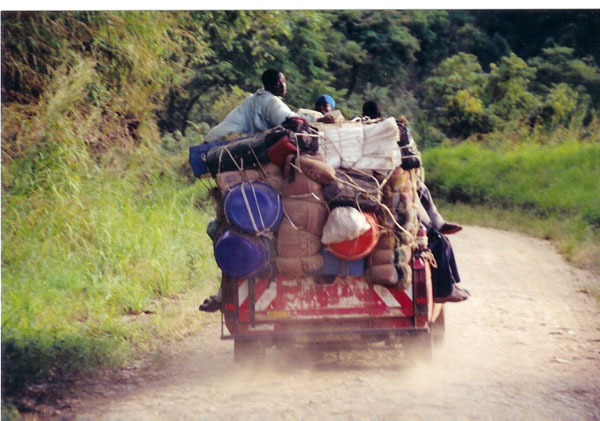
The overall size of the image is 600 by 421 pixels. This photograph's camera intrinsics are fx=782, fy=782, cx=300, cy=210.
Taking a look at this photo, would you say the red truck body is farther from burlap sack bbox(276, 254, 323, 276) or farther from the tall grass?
the tall grass

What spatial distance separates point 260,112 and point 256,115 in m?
0.05

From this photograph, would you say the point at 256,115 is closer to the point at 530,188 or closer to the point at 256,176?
the point at 256,176

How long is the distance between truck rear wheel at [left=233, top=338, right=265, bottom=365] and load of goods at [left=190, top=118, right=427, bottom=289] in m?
0.60

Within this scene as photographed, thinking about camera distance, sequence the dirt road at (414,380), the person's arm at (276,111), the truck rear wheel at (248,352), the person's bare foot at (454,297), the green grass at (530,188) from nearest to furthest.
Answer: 1. the dirt road at (414,380)
2. the truck rear wheel at (248,352)
3. the person's bare foot at (454,297)
4. the person's arm at (276,111)
5. the green grass at (530,188)

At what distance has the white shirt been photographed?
21.0ft

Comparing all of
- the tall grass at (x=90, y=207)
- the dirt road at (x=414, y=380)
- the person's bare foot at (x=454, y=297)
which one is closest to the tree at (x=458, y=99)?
the tall grass at (x=90, y=207)

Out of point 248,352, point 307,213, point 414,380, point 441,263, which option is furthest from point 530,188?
point 307,213

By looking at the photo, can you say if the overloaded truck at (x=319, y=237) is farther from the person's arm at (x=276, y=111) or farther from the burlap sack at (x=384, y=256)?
the person's arm at (x=276, y=111)

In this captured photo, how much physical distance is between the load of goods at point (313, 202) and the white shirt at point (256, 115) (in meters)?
0.80

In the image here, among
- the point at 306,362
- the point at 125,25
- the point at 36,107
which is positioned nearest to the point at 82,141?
the point at 36,107

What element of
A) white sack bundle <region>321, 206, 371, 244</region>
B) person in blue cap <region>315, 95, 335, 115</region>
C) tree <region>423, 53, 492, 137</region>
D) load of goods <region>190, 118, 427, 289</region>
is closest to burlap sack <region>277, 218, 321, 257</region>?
load of goods <region>190, 118, 427, 289</region>

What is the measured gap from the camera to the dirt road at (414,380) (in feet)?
16.5

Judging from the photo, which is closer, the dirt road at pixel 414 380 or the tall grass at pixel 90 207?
the dirt road at pixel 414 380

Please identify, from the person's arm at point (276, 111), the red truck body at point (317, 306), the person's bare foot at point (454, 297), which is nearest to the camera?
the red truck body at point (317, 306)
